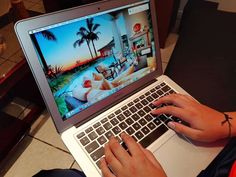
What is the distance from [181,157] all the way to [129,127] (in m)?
0.14

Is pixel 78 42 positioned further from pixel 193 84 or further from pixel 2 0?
pixel 2 0

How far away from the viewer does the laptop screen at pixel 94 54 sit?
0.44 metres

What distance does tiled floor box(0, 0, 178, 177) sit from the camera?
925 mm

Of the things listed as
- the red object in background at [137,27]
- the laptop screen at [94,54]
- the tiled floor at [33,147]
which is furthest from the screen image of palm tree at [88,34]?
the tiled floor at [33,147]

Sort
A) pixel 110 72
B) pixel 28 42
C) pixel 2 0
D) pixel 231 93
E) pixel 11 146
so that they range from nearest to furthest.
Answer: pixel 28 42 < pixel 110 72 < pixel 231 93 < pixel 11 146 < pixel 2 0

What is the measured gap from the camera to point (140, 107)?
0.56 metres

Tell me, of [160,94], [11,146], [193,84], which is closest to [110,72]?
[160,94]

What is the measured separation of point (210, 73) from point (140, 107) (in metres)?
0.39

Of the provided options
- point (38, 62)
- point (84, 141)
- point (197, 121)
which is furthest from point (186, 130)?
point (38, 62)

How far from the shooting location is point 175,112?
0.51 metres

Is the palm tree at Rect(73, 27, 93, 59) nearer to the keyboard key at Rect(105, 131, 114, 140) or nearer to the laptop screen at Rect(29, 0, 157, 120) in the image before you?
the laptop screen at Rect(29, 0, 157, 120)

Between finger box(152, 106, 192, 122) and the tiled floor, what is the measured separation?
1.90 ft

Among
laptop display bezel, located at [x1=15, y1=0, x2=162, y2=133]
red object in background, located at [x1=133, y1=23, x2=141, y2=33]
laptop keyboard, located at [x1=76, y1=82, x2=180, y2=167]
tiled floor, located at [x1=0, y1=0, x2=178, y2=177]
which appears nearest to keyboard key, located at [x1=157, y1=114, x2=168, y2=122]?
laptop keyboard, located at [x1=76, y1=82, x2=180, y2=167]

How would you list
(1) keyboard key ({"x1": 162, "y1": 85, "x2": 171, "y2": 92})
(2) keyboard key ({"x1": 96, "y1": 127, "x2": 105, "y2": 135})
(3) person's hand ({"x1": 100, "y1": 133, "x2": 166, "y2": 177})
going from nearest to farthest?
(3) person's hand ({"x1": 100, "y1": 133, "x2": 166, "y2": 177}) → (2) keyboard key ({"x1": 96, "y1": 127, "x2": 105, "y2": 135}) → (1) keyboard key ({"x1": 162, "y1": 85, "x2": 171, "y2": 92})
